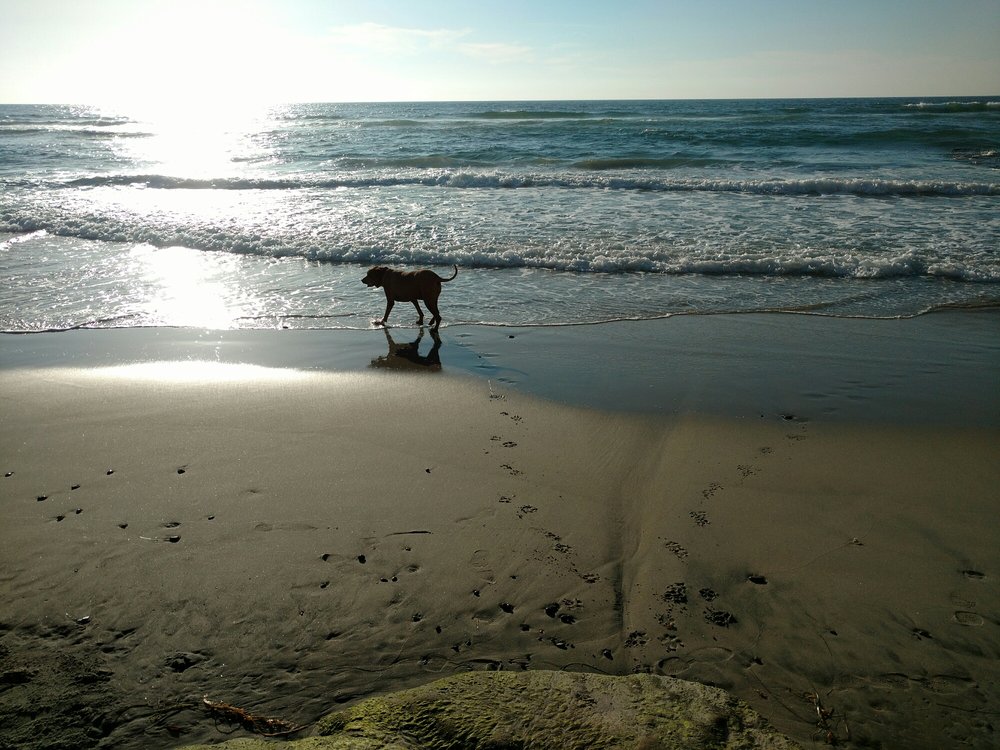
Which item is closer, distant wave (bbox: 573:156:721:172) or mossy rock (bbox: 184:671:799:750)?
mossy rock (bbox: 184:671:799:750)

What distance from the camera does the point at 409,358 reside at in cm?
582

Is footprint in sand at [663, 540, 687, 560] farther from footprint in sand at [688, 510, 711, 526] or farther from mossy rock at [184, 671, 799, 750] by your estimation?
mossy rock at [184, 671, 799, 750]

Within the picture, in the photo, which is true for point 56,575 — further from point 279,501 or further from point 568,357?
point 568,357

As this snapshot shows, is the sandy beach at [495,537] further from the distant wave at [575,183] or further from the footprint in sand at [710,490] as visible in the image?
the distant wave at [575,183]

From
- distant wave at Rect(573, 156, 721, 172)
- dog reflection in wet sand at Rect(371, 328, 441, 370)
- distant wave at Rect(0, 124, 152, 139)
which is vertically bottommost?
dog reflection in wet sand at Rect(371, 328, 441, 370)

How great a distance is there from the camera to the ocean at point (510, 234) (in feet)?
24.0

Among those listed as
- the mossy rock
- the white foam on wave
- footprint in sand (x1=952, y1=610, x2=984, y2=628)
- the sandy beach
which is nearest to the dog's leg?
the sandy beach

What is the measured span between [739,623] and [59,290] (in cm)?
845

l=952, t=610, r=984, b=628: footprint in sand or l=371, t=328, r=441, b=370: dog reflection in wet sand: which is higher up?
l=371, t=328, r=441, b=370: dog reflection in wet sand

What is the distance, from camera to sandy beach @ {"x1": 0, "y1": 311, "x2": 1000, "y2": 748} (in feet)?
7.54

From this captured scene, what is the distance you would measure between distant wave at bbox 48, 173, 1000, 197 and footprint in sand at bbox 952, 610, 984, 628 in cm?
1318

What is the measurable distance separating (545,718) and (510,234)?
897 cm

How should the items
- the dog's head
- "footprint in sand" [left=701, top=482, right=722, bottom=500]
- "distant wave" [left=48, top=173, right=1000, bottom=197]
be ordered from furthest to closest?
"distant wave" [left=48, top=173, right=1000, bottom=197] < the dog's head < "footprint in sand" [left=701, top=482, right=722, bottom=500]

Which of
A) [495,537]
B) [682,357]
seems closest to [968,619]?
[495,537]
